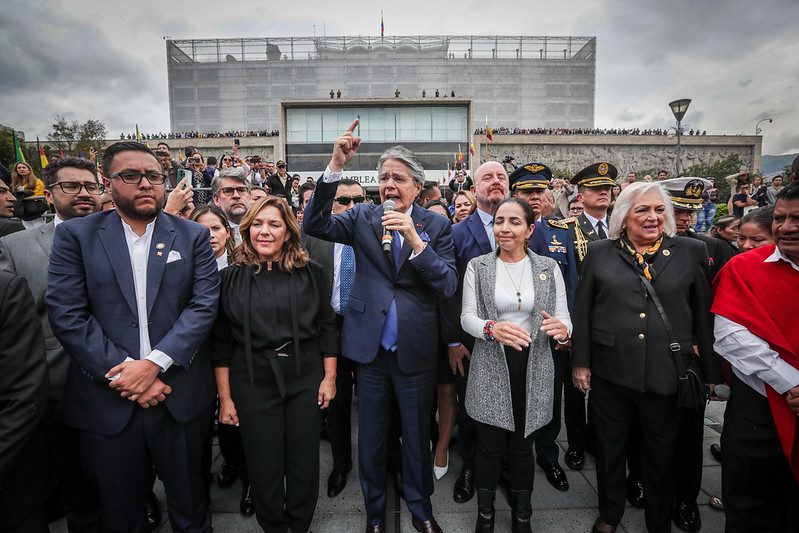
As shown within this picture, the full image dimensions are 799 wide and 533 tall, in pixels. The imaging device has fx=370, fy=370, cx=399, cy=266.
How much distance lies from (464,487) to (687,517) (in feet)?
5.51

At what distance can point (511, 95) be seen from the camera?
56.6m

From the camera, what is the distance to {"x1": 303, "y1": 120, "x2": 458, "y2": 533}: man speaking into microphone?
265cm

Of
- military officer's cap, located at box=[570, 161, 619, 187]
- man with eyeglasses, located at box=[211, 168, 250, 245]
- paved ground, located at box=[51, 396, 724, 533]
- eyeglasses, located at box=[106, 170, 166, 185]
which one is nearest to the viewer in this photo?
eyeglasses, located at box=[106, 170, 166, 185]

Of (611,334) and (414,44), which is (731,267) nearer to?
(611,334)

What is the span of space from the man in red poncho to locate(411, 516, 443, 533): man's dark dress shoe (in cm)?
188

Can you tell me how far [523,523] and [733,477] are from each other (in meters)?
1.35

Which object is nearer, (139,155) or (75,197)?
(139,155)

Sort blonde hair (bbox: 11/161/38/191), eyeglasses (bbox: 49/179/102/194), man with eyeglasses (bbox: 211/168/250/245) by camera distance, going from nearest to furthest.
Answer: eyeglasses (bbox: 49/179/102/194)
man with eyeglasses (bbox: 211/168/250/245)
blonde hair (bbox: 11/161/38/191)

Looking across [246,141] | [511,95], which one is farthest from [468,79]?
[246,141]

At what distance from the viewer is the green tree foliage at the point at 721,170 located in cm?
3647

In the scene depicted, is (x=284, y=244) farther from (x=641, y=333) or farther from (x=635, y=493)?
(x=635, y=493)

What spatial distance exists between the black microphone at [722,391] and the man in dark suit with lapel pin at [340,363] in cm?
280

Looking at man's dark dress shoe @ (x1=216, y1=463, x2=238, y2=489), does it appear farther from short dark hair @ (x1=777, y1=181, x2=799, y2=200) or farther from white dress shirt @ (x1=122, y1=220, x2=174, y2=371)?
short dark hair @ (x1=777, y1=181, x2=799, y2=200)

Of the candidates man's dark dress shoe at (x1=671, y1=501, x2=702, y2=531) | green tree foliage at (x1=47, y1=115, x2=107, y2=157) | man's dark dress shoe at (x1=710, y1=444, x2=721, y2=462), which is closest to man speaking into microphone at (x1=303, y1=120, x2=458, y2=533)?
man's dark dress shoe at (x1=671, y1=501, x2=702, y2=531)
